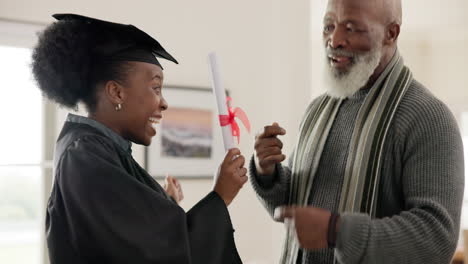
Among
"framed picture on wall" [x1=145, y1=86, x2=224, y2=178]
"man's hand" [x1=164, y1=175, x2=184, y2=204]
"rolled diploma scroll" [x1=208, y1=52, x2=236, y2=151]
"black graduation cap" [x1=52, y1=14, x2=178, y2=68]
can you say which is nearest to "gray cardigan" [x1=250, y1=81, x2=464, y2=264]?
"rolled diploma scroll" [x1=208, y1=52, x2=236, y2=151]

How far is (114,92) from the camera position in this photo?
1.47m

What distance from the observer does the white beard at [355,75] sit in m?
1.53

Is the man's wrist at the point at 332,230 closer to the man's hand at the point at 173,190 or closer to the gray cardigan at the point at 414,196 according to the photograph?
the gray cardigan at the point at 414,196

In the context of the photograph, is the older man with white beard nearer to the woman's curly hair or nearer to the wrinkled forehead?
the wrinkled forehead

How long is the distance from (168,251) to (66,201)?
28 cm

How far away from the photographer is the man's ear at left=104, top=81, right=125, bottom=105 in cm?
147

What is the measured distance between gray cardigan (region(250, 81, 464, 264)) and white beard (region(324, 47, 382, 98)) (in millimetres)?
127

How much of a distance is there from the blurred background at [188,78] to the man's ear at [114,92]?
1.59 metres

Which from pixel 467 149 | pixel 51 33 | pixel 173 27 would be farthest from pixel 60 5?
pixel 467 149

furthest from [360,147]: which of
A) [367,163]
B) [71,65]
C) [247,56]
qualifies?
[247,56]

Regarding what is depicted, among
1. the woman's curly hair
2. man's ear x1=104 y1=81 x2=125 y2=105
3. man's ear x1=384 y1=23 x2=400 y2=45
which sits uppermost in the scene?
man's ear x1=384 y1=23 x2=400 y2=45

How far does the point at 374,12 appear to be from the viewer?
5.04ft

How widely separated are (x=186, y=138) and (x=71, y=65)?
186 centimetres

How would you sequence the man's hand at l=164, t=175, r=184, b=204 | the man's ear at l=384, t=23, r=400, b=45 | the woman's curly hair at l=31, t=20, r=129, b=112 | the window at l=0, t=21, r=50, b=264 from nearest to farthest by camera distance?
1. the woman's curly hair at l=31, t=20, r=129, b=112
2. the man's ear at l=384, t=23, r=400, b=45
3. the man's hand at l=164, t=175, r=184, b=204
4. the window at l=0, t=21, r=50, b=264
